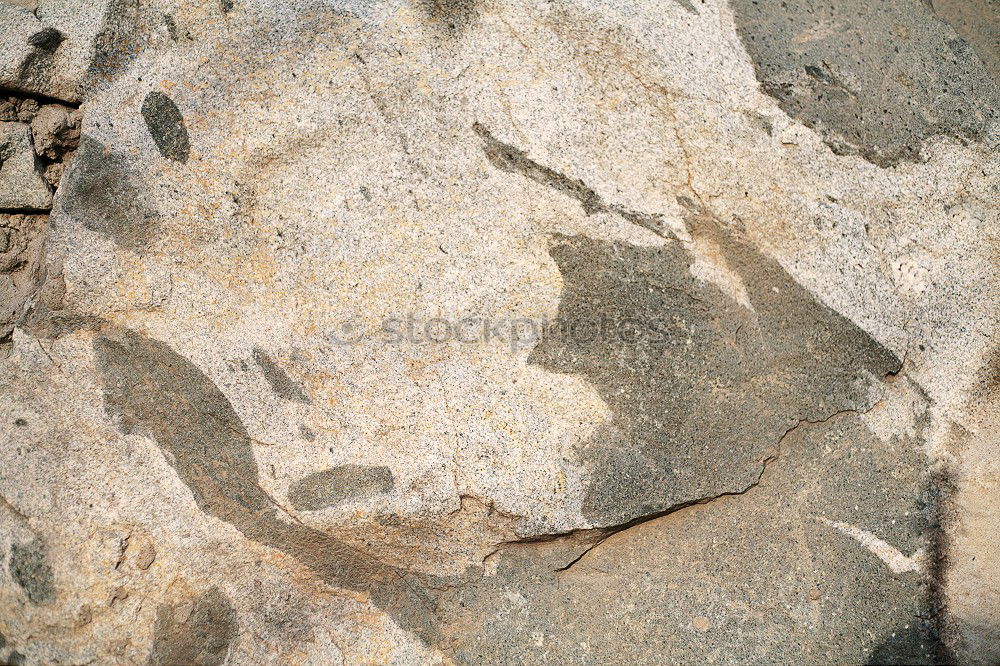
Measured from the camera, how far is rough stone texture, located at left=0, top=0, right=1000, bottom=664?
137 centimetres

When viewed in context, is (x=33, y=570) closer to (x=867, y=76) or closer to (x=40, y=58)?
(x=40, y=58)

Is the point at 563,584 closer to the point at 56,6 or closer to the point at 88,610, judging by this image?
the point at 88,610

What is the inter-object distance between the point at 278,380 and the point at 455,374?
323 mm

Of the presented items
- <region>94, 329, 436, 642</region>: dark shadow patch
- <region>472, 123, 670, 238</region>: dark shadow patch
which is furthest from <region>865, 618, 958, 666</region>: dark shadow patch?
<region>472, 123, 670, 238</region>: dark shadow patch

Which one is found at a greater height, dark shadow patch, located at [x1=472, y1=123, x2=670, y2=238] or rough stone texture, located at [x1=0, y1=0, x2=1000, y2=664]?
dark shadow patch, located at [x1=472, y1=123, x2=670, y2=238]

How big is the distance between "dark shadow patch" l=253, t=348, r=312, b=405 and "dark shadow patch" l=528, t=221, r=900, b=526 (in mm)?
433

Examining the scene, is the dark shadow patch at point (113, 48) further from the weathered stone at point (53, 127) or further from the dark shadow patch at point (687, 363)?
A: the dark shadow patch at point (687, 363)

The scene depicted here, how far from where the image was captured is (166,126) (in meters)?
1.40

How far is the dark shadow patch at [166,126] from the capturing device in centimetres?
140

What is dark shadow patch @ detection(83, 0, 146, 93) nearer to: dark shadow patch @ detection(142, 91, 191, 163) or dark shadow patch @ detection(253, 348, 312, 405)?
dark shadow patch @ detection(142, 91, 191, 163)

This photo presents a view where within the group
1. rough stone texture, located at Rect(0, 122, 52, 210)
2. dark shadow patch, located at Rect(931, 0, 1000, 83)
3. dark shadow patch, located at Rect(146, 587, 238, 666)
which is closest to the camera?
dark shadow patch, located at Rect(146, 587, 238, 666)

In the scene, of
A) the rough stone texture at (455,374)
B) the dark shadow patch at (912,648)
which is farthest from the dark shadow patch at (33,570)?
the dark shadow patch at (912,648)

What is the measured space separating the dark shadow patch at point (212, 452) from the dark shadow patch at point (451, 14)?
0.79 meters

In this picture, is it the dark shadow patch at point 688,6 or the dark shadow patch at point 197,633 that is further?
the dark shadow patch at point 688,6
